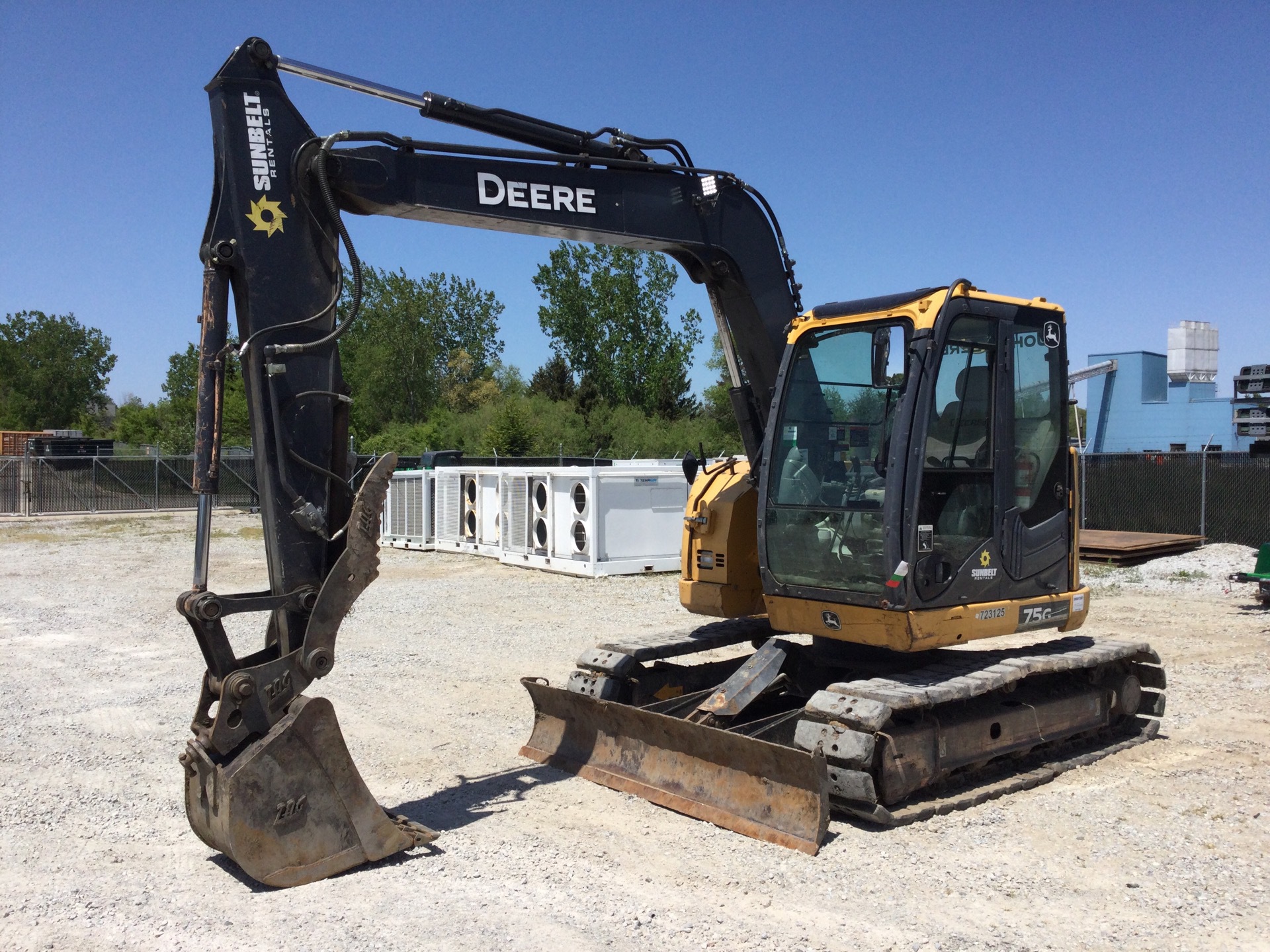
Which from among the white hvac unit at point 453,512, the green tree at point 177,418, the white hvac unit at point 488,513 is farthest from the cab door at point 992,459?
the green tree at point 177,418

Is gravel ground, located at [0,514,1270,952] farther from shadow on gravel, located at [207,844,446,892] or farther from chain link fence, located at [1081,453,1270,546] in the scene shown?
chain link fence, located at [1081,453,1270,546]

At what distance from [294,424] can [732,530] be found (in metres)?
3.07

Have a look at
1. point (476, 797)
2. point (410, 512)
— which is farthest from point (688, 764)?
point (410, 512)

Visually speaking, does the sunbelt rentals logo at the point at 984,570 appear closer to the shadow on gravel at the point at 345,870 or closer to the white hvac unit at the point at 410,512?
the shadow on gravel at the point at 345,870

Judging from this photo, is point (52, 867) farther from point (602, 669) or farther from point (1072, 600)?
point (1072, 600)

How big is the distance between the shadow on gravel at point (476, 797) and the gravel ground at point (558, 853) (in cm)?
2

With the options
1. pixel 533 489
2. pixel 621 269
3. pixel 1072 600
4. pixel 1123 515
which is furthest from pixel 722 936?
pixel 621 269

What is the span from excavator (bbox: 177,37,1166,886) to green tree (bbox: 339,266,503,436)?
191 feet

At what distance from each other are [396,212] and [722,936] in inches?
158

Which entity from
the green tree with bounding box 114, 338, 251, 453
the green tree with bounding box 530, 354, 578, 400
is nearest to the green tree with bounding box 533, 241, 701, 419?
the green tree with bounding box 530, 354, 578, 400

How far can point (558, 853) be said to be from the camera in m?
5.45

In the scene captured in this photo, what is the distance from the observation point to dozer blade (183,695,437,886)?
4.82 meters

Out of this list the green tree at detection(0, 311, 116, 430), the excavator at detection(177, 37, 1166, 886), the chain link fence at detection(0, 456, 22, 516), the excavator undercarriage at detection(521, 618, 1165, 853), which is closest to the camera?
the excavator at detection(177, 37, 1166, 886)

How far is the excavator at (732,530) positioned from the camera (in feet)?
17.1
